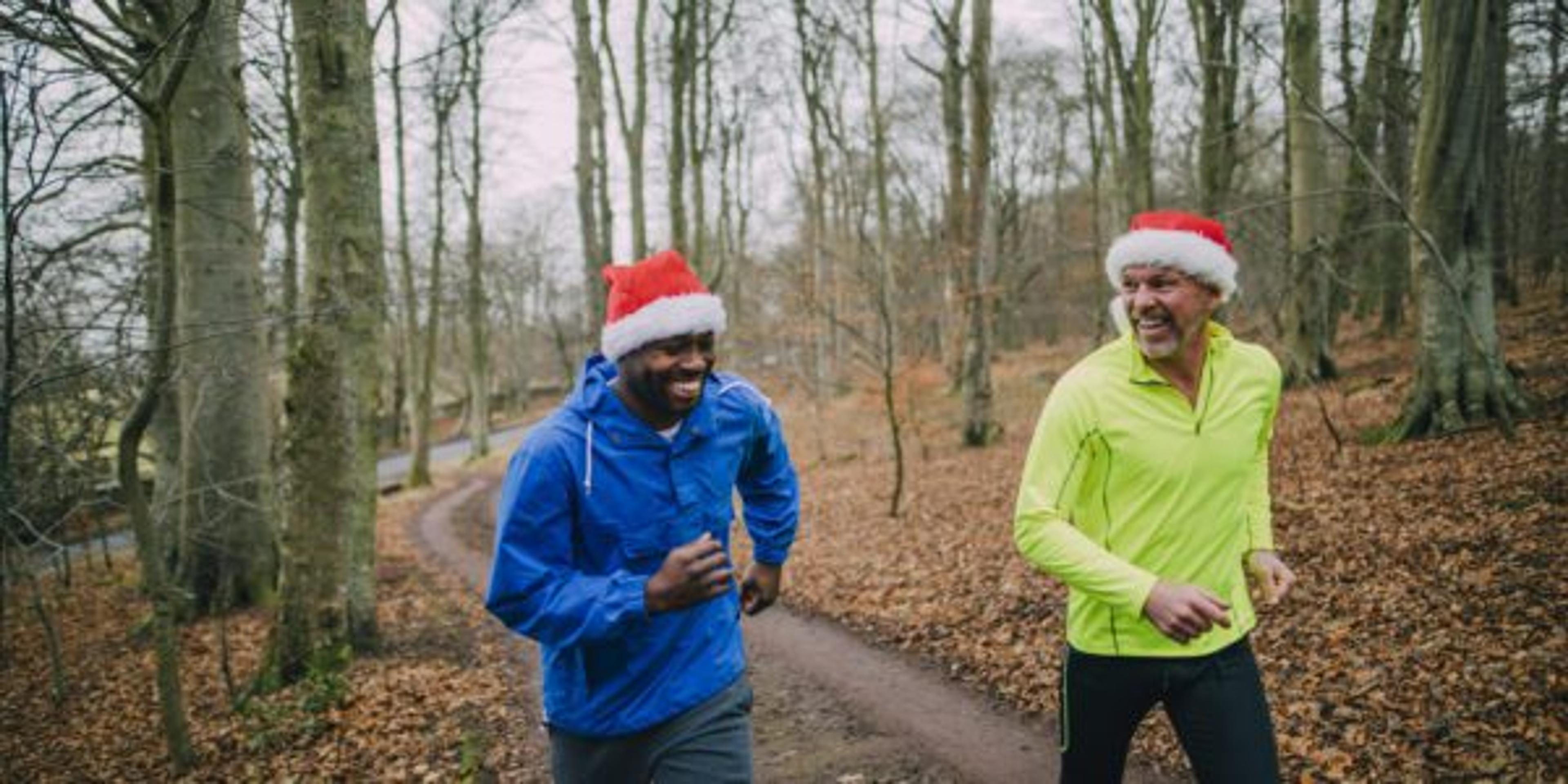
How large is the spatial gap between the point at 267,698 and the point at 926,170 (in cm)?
2788

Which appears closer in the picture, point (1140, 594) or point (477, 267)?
point (1140, 594)

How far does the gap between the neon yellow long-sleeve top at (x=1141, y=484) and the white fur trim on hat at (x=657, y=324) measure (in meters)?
1.06

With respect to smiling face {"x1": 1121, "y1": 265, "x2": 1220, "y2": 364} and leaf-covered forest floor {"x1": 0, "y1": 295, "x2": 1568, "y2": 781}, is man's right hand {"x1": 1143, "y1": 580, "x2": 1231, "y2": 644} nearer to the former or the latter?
smiling face {"x1": 1121, "y1": 265, "x2": 1220, "y2": 364}

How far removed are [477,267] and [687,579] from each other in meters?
22.9

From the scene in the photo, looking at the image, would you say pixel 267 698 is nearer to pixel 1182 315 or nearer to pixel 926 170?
pixel 1182 315

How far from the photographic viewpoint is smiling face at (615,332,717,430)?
8.26ft

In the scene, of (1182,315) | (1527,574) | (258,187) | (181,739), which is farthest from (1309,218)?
(258,187)

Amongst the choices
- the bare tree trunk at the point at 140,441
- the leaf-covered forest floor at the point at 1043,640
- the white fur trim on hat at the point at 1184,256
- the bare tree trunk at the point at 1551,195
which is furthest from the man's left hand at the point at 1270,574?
the bare tree trunk at the point at 1551,195

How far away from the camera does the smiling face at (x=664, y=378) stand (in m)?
2.52

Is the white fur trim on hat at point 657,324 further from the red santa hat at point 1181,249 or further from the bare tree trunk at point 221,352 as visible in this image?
the bare tree trunk at point 221,352

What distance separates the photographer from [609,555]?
2475 millimetres

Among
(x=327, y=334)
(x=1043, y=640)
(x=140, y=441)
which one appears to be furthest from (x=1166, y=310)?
(x=327, y=334)

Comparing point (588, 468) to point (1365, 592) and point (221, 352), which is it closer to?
point (1365, 592)

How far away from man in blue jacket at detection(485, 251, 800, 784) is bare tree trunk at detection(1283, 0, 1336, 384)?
11.1m
